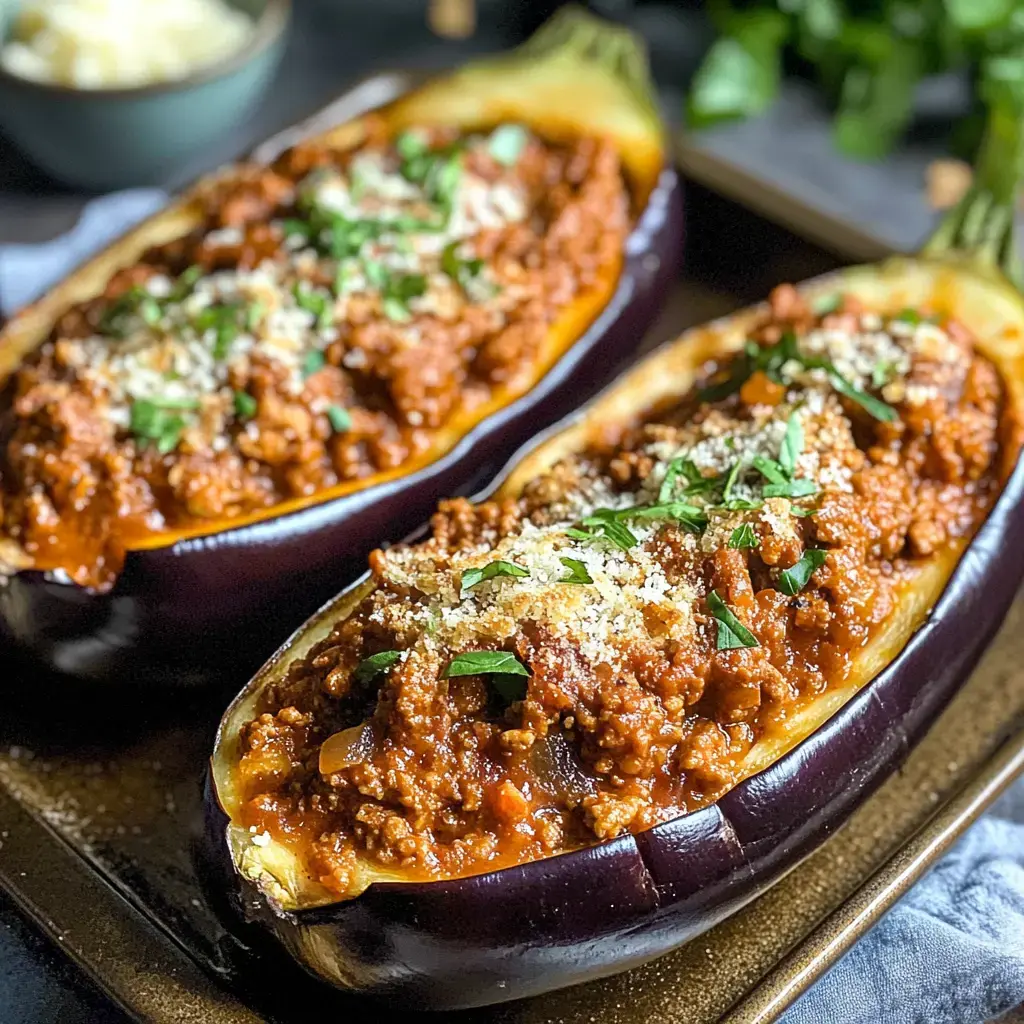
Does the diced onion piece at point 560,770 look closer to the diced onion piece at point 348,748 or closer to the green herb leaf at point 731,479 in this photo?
the diced onion piece at point 348,748

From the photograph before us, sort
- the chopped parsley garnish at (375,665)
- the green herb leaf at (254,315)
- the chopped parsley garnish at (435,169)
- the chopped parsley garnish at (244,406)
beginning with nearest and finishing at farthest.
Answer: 1. the chopped parsley garnish at (375,665)
2. the chopped parsley garnish at (244,406)
3. the green herb leaf at (254,315)
4. the chopped parsley garnish at (435,169)

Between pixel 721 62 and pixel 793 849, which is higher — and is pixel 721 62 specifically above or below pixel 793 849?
above

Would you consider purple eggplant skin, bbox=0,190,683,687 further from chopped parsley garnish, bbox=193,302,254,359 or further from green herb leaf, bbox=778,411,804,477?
green herb leaf, bbox=778,411,804,477

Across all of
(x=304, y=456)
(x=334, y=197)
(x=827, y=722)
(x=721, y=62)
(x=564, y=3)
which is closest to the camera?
(x=827, y=722)

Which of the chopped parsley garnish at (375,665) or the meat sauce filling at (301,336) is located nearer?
the chopped parsley garnish at (375,665)

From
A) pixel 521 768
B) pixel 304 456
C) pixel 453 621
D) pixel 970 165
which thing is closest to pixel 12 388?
pixel 304 456

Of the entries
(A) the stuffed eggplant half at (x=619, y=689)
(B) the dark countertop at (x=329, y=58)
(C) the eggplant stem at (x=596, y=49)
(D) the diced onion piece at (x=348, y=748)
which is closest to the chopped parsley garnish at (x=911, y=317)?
(A) the stuffed eggplant half at (x=619, y=689)

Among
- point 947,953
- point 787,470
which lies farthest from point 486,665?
point 947,953

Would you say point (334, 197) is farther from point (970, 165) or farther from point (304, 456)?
point (970, 165)
